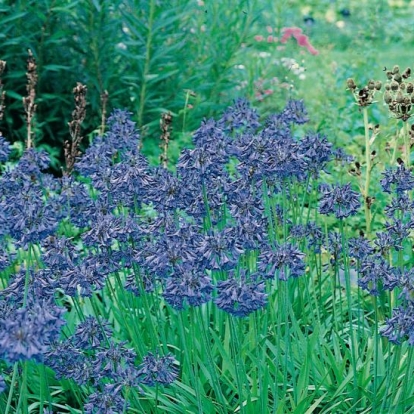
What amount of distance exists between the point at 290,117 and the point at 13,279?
1.54m

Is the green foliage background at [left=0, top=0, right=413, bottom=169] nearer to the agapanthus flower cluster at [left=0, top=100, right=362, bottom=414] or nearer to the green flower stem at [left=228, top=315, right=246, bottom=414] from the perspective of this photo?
the agapanthus flower cluster at [left=0, top=100, right=362, bottom=414]

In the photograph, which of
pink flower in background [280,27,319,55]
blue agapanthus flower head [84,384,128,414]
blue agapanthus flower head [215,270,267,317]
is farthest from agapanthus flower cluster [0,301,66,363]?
pink flower in background [280,27,319,55]

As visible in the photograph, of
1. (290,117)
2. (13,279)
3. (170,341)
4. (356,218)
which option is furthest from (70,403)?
(356,218)

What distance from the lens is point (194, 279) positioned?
260 centimetres

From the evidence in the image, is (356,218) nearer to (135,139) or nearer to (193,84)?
(193,84)

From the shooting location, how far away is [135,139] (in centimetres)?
375

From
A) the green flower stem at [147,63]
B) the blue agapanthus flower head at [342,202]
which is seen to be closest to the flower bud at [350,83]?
the blue agapanthus flower head at [342,202]

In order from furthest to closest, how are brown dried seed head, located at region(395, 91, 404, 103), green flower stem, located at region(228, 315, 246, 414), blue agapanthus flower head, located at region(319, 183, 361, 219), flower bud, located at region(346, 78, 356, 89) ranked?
1. flower bud, located at region(346, 78, 356, 89)
2. brown dried seed head, located at region(395, 91, 404, 103)
3. blue agapanthus flower head, located at region(319, 183, 361, 219)
4. green flower stem, located at region(228, 315, 246, 414)

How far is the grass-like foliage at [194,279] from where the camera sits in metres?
2.71

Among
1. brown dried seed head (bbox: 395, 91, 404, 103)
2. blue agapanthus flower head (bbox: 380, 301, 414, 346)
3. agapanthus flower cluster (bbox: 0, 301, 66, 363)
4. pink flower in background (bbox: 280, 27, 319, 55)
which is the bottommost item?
blue agapanthus flower head (bbox: 380, 301, 414, 346)

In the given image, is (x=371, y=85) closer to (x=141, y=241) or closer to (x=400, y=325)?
(x=141, y=241)

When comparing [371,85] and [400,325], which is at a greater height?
[371,85]

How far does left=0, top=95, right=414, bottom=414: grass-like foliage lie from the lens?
8.87 ft

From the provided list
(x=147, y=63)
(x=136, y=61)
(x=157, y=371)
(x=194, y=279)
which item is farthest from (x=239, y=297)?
(x=136, y=61)
